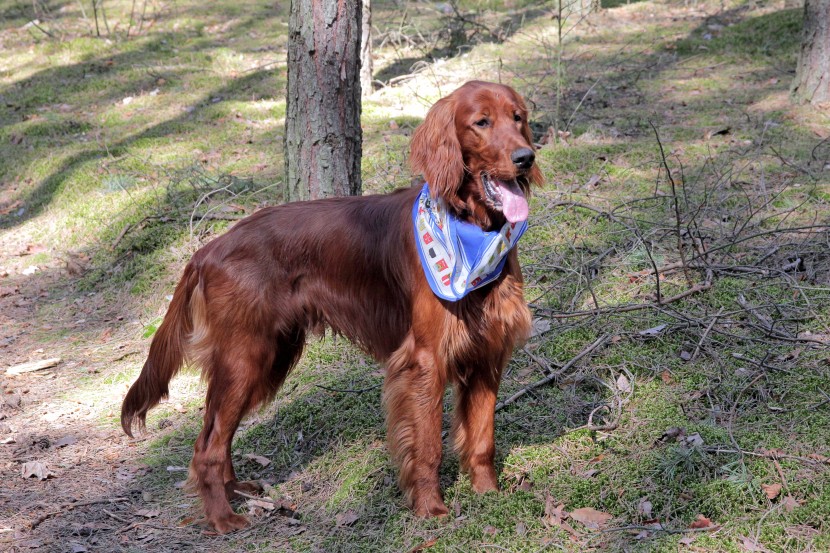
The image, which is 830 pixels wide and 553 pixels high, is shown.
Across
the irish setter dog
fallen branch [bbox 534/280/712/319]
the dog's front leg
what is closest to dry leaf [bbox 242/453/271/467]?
the irish setter dog

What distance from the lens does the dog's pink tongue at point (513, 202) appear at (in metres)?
3.38

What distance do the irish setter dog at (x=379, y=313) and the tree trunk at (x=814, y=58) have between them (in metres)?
5.05

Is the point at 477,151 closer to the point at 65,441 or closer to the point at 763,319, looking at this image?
the point at 763,319

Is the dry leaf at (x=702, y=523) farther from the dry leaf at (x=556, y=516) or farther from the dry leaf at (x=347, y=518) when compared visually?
the dry leaf at (x=347, y=518)

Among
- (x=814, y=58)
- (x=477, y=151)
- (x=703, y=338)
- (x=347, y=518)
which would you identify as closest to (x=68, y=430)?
(x=347, y=518)

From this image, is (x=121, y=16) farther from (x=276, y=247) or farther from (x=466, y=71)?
(x=276, y=247)

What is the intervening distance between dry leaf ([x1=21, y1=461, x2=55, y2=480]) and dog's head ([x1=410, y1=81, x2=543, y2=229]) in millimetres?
2783

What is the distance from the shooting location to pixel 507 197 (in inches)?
135

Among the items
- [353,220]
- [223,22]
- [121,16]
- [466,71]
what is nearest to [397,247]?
[353,220]

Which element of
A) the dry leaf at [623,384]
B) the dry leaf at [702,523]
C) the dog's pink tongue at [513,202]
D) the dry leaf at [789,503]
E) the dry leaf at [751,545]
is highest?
the dog's pink tongue at [513,202]

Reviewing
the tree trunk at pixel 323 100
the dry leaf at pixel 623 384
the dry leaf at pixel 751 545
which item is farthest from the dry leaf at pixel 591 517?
the tree trunk at pixel 323 100

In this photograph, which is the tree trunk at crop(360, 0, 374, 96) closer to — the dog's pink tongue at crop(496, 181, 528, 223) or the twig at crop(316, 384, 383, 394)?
the twig at crop(316, 384, 383, 394)

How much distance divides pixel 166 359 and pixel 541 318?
2.38m

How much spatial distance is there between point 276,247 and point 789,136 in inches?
209
